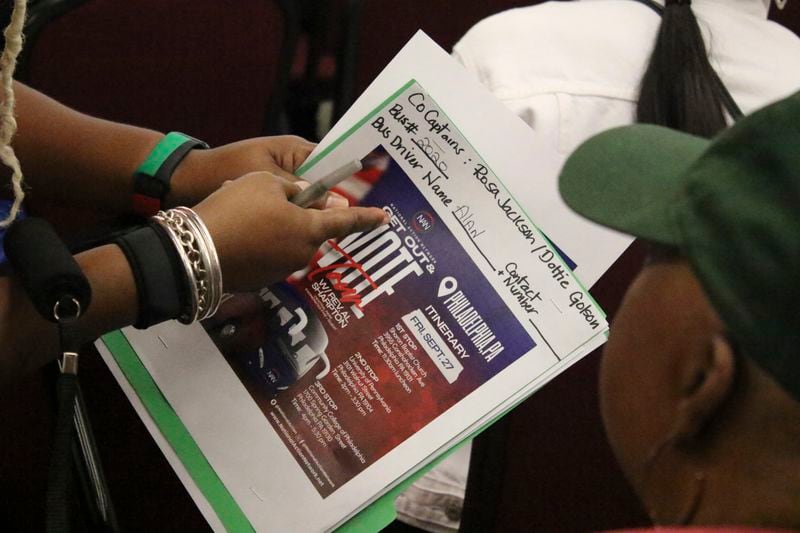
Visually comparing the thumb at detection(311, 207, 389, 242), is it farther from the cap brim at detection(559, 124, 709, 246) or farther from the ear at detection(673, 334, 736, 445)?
the ear at detection(673, 334, 736, 445)

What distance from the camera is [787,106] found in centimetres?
41

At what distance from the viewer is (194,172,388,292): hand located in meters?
0.68

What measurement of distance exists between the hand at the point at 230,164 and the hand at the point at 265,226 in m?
0.06

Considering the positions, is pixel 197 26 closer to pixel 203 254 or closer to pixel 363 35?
pixel 363 35

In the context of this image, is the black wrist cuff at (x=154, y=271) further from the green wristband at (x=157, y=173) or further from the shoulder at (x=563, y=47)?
the shoulder at (x=563, y=47)

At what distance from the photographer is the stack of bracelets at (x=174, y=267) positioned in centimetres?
64

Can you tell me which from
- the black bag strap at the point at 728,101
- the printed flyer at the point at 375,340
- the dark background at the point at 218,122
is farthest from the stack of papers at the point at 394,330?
the black bag strap at the point at 728,101

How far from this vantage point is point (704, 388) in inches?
16.0

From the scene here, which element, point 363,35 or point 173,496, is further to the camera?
point 363,35

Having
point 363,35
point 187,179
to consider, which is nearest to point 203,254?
point 187,179

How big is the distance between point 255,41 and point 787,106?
896 millimetres

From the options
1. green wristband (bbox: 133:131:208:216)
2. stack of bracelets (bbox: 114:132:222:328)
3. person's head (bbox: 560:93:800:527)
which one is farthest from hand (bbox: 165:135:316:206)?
person's head (bbox: 560:93:800:527)

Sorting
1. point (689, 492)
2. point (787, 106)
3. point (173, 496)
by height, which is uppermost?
point (173, 496)

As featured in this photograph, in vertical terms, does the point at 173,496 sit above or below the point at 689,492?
above
